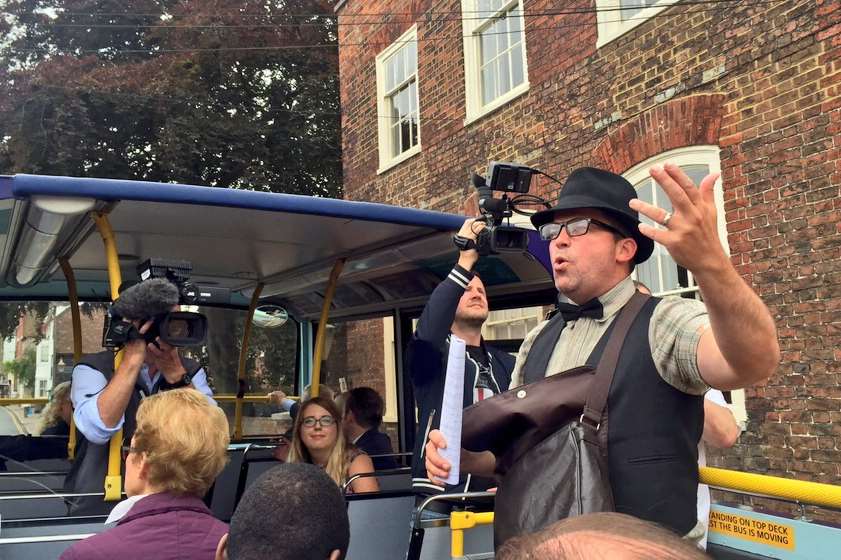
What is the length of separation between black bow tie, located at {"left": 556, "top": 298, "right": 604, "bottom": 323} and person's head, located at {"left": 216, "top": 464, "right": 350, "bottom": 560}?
816 mm

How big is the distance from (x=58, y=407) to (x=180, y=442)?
406 centimetres

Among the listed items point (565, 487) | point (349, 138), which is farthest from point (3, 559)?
point (349, 138)

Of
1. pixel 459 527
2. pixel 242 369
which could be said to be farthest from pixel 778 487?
pixel 242 369

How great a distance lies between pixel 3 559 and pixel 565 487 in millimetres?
1951

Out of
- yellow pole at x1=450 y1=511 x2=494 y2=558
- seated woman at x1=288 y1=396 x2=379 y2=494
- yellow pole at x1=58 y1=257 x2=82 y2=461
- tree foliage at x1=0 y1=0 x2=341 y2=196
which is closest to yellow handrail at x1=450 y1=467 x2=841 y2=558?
yellow pole at x1=450 y1=511 x2=494 y2=558

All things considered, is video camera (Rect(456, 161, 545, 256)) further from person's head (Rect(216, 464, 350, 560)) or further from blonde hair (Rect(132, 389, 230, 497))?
person's head (Rect(216, 464, 350, 560))

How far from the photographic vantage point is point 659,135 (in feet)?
21.8

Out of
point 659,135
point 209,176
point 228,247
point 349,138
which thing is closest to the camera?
point 228,247

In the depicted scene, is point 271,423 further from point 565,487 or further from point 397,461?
point 565,487

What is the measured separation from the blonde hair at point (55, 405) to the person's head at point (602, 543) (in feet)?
18.8

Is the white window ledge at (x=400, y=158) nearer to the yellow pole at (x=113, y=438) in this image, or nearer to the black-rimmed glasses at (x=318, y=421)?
the black-rimmed glasses at (x=318, y=421)

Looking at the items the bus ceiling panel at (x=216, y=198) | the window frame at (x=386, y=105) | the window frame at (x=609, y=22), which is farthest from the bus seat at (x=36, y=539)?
the window frame at (x=386, y=105)

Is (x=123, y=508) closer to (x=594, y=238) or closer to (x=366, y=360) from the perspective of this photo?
(x=594, y=238)

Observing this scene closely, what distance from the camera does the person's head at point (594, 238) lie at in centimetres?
200
